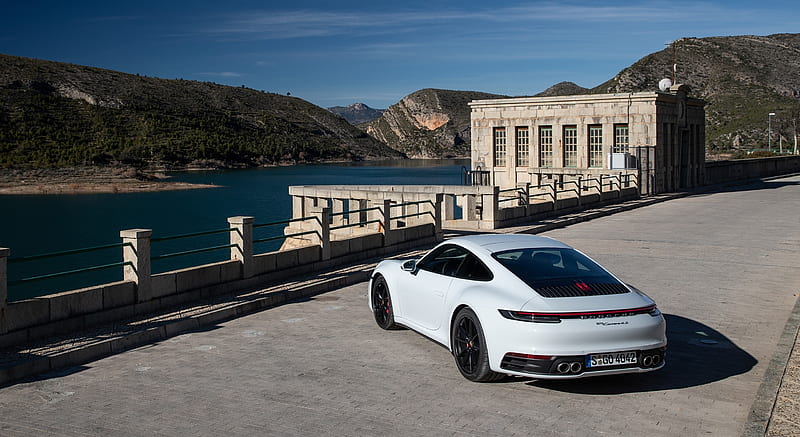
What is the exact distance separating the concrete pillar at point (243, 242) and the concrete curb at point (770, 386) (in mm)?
8042

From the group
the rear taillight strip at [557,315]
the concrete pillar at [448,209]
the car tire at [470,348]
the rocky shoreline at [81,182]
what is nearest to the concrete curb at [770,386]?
the rear taillight strip at [557,315]

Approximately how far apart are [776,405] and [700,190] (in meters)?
37.1

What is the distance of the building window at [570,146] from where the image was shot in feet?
139

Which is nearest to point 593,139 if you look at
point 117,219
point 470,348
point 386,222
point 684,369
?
point 386,222

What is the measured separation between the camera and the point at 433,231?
1986 centimetres

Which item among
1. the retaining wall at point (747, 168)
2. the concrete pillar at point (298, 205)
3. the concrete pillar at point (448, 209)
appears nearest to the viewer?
the concrete pillar at point (448, 209)

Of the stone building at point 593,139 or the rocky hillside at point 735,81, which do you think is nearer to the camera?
the stone building at point 593,139

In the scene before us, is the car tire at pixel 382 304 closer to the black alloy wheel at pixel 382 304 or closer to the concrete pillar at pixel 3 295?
the black alloy wheel at pixel 382 304

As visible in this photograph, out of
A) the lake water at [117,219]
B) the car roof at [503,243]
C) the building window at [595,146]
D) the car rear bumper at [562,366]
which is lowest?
the lake water at [117,219]

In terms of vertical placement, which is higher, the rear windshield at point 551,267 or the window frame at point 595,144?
the window frame at point 595,144

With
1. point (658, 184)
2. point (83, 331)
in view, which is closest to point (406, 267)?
point (83, 331)

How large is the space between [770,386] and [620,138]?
34.4m

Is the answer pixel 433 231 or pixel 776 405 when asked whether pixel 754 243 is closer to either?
pixel 433 231

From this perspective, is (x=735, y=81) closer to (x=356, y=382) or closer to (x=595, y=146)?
(x=595, y=146)
